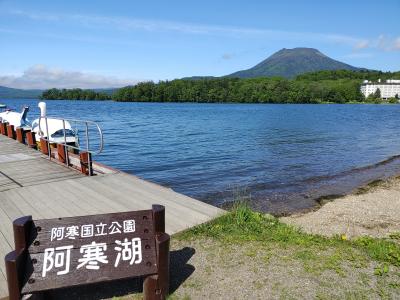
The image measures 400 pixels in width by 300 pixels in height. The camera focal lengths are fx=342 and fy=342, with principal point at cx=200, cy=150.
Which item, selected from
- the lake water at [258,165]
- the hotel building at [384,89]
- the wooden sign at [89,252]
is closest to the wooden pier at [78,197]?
the wooden sign at [89,252]

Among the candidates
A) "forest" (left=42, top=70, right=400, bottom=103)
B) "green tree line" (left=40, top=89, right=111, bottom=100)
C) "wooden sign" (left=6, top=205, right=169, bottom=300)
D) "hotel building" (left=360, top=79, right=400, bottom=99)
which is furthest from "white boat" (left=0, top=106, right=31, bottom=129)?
"hotel building" (left=360, top=79, right=400, bottom=99)

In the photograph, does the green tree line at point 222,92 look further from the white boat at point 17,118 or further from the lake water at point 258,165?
the white boat at point 17,118

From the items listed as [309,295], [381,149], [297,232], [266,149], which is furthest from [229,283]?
[381,149]

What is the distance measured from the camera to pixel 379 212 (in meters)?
9.98

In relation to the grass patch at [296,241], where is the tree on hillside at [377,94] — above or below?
above

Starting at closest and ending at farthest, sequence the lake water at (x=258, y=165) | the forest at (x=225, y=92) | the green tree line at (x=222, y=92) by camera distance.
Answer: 1. the lake water at (x=258, y=165)
2. the green tree line at (x=222, y=92)
3. the forest at (x=225, y=92)

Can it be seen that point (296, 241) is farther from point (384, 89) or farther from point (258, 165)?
point (384, 89)

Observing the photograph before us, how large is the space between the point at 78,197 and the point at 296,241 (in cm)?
416

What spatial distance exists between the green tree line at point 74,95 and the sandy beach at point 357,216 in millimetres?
138286

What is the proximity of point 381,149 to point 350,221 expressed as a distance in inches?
713

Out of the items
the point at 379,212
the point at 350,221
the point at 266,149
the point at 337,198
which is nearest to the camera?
the point at 350,221

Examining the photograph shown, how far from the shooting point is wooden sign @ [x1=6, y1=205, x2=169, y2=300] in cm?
329

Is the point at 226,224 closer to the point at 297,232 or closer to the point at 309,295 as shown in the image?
the point at 297,232

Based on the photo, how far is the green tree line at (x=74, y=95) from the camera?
141m
